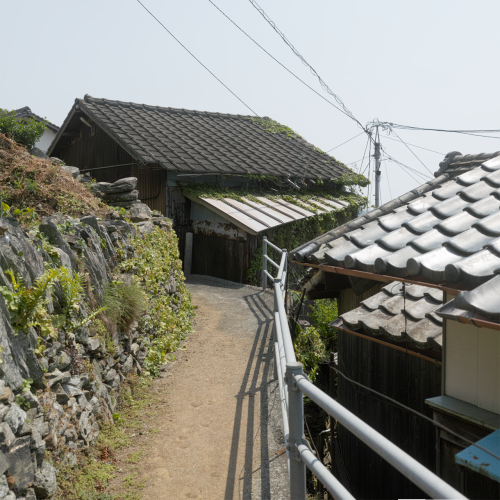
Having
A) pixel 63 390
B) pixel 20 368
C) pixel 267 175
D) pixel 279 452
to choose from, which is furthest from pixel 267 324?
pixel 267 175

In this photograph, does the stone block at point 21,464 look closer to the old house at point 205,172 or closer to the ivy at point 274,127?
the old house at point 205,172

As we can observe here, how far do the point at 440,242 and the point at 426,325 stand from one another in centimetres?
121

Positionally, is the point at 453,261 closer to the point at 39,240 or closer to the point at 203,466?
the point at 203,466

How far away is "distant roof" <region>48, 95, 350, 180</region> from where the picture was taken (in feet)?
46.2

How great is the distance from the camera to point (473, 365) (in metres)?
2.92

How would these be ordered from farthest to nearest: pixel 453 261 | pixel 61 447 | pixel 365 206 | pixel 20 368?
pixel 365 206
pixel 61 447
pixel 20 368
pixel 453 261

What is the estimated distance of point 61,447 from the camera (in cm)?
366

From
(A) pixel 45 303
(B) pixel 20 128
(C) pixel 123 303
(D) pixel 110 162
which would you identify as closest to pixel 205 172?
(D) pixel 110 162

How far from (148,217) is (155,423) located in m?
5.30

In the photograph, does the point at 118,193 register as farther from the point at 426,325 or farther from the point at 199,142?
the point at 426,325

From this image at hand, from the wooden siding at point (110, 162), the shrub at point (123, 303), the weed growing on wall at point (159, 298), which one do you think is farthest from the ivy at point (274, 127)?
the shrub at point (123, 303)

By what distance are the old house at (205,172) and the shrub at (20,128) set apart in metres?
4.56

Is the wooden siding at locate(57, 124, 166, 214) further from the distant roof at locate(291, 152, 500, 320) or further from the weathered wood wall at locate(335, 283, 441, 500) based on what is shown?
the distant roof at locate(291, 152, 500, 320)

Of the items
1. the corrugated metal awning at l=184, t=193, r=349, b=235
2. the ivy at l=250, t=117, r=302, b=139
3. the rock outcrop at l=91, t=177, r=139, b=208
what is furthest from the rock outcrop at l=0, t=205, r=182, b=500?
the ivy at l=250, t=117, r=302, b=139
